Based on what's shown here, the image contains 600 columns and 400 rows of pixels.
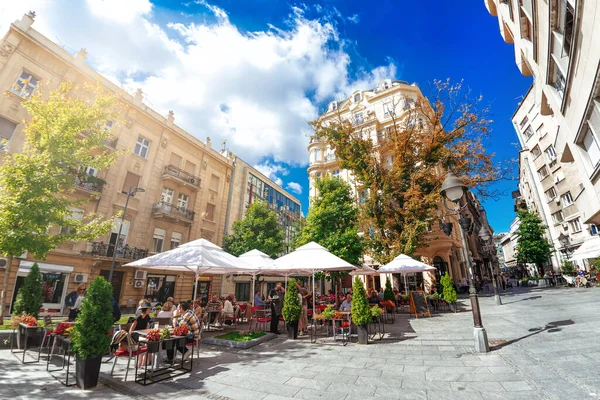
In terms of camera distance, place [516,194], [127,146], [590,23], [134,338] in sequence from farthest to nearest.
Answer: [516,194]
[127,146]
[590,23]
[134,338]

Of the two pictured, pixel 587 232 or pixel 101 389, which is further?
pixel 587 232

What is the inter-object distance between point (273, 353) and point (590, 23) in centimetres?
1208

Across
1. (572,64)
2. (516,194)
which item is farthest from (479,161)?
(516,194)

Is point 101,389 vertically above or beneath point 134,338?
beneath

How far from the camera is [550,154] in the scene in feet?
92.9

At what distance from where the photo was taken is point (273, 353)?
700 centimetres

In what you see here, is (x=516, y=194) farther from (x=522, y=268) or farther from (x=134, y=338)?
(x=134, y=338)

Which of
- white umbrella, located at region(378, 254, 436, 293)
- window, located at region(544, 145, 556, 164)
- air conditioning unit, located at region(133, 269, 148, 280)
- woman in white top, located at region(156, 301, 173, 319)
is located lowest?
woman in white top, located at region(156, 301, 173, 319)

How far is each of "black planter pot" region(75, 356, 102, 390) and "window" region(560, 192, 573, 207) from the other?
38144 millimetres

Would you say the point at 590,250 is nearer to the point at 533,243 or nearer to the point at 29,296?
the point at 533,243

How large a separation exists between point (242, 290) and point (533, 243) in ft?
116

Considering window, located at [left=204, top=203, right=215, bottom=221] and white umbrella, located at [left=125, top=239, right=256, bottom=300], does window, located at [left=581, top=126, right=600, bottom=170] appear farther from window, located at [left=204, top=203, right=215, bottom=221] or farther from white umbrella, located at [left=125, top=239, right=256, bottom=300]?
window, located at [left=204, top=203, right=215, bottom=221]

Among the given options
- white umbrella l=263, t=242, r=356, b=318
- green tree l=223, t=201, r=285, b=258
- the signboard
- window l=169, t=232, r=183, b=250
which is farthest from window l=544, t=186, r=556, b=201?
window l=169, t=232, r=183, b=250

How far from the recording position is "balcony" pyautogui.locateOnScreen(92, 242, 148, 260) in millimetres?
18078
